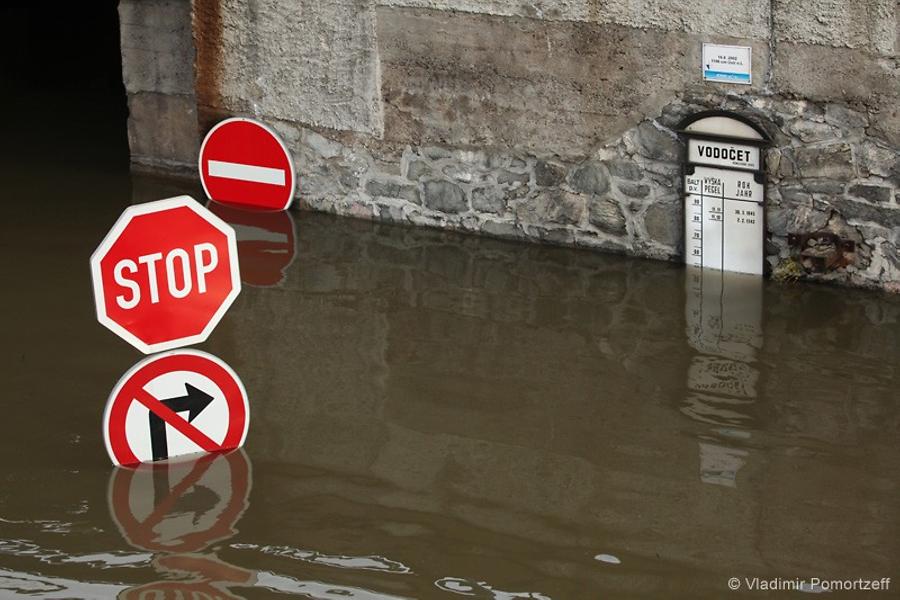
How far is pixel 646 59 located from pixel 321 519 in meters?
3.28

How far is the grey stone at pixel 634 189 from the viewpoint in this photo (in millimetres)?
7434

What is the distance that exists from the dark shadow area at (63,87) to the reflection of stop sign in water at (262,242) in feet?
4.56

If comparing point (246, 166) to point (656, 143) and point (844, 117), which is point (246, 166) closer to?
point (656, 143)

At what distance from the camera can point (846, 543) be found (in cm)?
482

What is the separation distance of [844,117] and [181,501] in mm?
3615

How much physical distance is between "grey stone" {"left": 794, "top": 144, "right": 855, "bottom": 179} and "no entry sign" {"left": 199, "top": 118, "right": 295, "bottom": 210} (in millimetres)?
3018

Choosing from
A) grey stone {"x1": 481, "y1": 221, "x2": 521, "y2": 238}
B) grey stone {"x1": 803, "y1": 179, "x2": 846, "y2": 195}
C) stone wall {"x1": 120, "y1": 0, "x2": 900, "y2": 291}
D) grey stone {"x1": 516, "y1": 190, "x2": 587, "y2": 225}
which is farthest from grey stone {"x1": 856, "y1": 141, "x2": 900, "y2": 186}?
grey stone {"x1": 481, "y1": 221, "x2": 521, "y2": 238}

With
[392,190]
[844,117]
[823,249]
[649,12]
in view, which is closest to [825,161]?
[844,117]

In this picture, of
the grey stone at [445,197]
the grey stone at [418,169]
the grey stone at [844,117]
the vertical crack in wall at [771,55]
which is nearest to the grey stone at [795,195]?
the grey stone at [844,117]

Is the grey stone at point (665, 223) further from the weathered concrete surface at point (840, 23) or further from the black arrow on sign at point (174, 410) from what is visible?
the black arrow on sign at point (174, 410)

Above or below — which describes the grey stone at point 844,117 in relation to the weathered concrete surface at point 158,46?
below

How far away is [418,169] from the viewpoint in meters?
8.05

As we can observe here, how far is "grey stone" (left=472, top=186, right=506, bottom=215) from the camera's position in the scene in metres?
7.87

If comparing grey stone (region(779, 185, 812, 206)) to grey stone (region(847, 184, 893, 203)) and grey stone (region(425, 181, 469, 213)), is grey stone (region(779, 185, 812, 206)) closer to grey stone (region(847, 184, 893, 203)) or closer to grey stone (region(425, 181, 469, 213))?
grey stone (region(847, 184, 893, 203))
